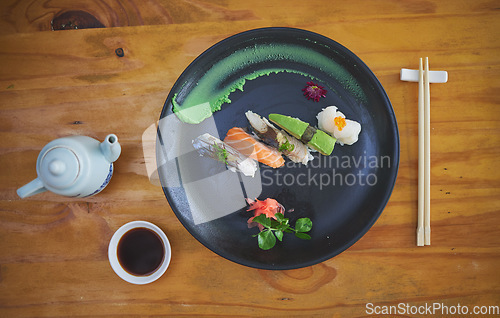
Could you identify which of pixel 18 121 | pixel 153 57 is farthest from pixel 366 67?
pixel 18 121

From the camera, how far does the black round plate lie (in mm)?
1267

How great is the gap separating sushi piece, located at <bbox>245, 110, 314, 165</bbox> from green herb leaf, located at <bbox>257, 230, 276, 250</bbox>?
31 cm

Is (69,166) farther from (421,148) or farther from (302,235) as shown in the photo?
(421,148)

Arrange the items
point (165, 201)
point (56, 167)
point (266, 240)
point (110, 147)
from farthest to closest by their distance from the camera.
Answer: point (165, 201) → point (266, 240) → point (110, 147) → point (56, 167)

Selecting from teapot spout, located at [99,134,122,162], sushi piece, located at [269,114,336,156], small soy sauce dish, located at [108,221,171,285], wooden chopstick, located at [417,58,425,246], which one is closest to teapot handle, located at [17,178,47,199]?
teapot spout, located at [99,134,122,162]

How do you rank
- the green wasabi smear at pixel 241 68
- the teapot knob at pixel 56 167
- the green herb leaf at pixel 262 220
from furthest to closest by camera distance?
1. the green wasabi smear at pixel 241 68
2. the green herb leaf at pixel 262 220
3. the teapot knob at pixel 56 167

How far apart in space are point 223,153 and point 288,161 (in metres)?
0.26

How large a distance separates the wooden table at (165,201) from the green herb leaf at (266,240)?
0.18 meters

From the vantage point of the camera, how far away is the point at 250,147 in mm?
1272

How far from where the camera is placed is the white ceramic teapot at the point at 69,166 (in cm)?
103

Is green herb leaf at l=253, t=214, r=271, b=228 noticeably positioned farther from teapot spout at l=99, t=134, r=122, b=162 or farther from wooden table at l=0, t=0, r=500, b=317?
teapot spout at l=99, t=134, r=122, b=162

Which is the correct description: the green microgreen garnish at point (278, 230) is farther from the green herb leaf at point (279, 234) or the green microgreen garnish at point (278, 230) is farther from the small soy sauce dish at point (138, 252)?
the small soy sauce dish at point (138, 252)

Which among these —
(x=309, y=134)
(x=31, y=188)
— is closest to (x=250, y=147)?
(x=309, y=134)

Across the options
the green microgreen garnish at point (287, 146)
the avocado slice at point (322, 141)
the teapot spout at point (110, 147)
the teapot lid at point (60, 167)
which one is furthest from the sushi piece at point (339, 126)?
the teapot lid at point (60, 167)
